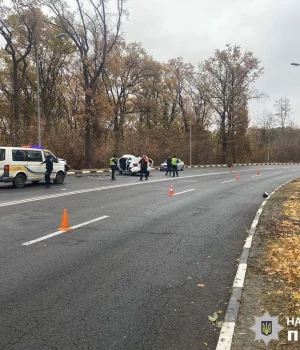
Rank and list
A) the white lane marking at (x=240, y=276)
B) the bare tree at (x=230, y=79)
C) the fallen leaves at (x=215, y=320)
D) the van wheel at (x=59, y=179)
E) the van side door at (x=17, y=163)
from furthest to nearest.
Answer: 1. the bare tree at (x=230, y=79)
2. the van wheel at (x=59, y=179)
3. the van side door at (x=17, y=163)
4. the white lane marking at (x=240, y=276)
5. the fallen leaves at (x=215, y=320)

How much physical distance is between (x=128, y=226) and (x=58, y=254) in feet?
8.83

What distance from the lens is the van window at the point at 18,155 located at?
17.6 metres

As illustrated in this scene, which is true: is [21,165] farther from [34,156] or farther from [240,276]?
[240,276]

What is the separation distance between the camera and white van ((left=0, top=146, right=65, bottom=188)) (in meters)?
17.3

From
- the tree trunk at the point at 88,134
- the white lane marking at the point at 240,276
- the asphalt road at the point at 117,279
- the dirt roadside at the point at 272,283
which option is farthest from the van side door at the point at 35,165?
the tree trunk at the point at 88,134

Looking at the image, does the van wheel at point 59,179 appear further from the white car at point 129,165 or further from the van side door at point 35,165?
the white car at point 129,165

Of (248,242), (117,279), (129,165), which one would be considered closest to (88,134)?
(129,165)

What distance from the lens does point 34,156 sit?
18688 mm

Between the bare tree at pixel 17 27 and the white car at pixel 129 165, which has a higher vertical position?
the bare tree at pixel 17 27

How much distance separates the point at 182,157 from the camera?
52.0 metres

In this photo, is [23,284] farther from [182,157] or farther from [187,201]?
[182,157]

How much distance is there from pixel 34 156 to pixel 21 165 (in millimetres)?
940

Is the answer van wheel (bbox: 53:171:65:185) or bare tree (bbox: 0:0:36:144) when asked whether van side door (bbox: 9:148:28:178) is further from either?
bare tree (bbox: 0:0:36:144)

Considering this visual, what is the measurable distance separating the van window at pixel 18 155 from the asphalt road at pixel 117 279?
7857 mm
